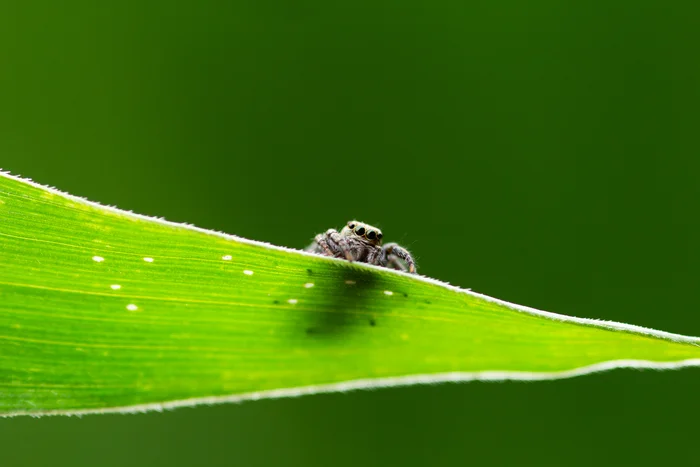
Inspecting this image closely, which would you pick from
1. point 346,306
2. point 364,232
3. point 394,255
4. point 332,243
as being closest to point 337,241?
point 332,243

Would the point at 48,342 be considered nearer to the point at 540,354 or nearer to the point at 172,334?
the point at 172,334

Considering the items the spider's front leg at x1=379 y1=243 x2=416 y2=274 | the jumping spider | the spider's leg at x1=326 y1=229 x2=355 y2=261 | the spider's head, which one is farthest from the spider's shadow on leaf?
the spider's front leg at x1=379 y1=243 x2=416 y2=274

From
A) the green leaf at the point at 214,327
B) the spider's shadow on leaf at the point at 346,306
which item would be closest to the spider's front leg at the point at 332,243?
the spider's shadow on leaf at the point at 346,306

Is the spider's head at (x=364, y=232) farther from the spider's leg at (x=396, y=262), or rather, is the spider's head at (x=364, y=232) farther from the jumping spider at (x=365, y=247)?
the spider's leg at (x=396, y=262)

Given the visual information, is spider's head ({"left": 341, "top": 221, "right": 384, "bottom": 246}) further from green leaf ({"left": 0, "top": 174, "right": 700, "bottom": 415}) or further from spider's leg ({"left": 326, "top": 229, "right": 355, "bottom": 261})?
green leaf ({"left": 0, "top": 174, "right": 700, "bottom": 415})

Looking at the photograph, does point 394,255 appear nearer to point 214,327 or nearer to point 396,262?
point 396,262

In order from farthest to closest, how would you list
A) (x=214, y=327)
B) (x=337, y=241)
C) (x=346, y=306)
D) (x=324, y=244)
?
(x=324, y=244) → (x=337, y=241) → (x=346, y=306) → (x=214, y=327)

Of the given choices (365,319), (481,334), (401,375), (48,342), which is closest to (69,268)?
(48,342)
